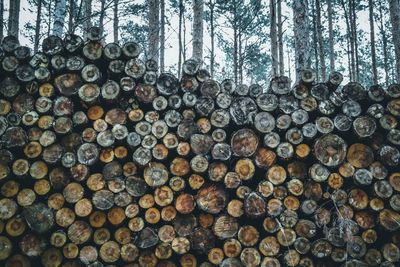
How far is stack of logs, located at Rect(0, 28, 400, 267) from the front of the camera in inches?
122

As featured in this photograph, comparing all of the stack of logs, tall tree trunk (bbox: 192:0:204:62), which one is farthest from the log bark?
the stack of logs

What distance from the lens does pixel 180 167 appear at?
3.25 m

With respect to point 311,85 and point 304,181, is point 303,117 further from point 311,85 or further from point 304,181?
point 304,181

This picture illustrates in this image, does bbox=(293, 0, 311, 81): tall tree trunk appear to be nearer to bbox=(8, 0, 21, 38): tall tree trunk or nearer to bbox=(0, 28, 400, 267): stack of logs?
bbox=(0, 28, 400, 267): stack of logs

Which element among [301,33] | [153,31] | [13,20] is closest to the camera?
[301,33]

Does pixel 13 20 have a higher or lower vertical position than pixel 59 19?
higher

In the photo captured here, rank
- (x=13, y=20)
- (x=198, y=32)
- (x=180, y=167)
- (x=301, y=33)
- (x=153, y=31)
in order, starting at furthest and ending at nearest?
1. (x=13, y=20)
2. (x=153, y=31)
3. (x=198, y=32)
4. (x=301, y=33)
5. (x=180, y=167)

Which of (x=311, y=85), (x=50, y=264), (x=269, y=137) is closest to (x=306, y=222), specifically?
(x=269, y=137)

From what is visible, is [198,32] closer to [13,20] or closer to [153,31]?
[153,31]

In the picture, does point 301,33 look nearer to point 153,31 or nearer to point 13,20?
point 153,31

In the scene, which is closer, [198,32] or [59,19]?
[59,19]

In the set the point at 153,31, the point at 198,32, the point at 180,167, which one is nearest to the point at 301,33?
the point at 198,32

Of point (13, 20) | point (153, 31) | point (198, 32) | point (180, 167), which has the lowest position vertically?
point (180, 167)

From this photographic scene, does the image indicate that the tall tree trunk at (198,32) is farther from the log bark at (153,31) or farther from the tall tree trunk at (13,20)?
the tall tree trunk at (13,20)
